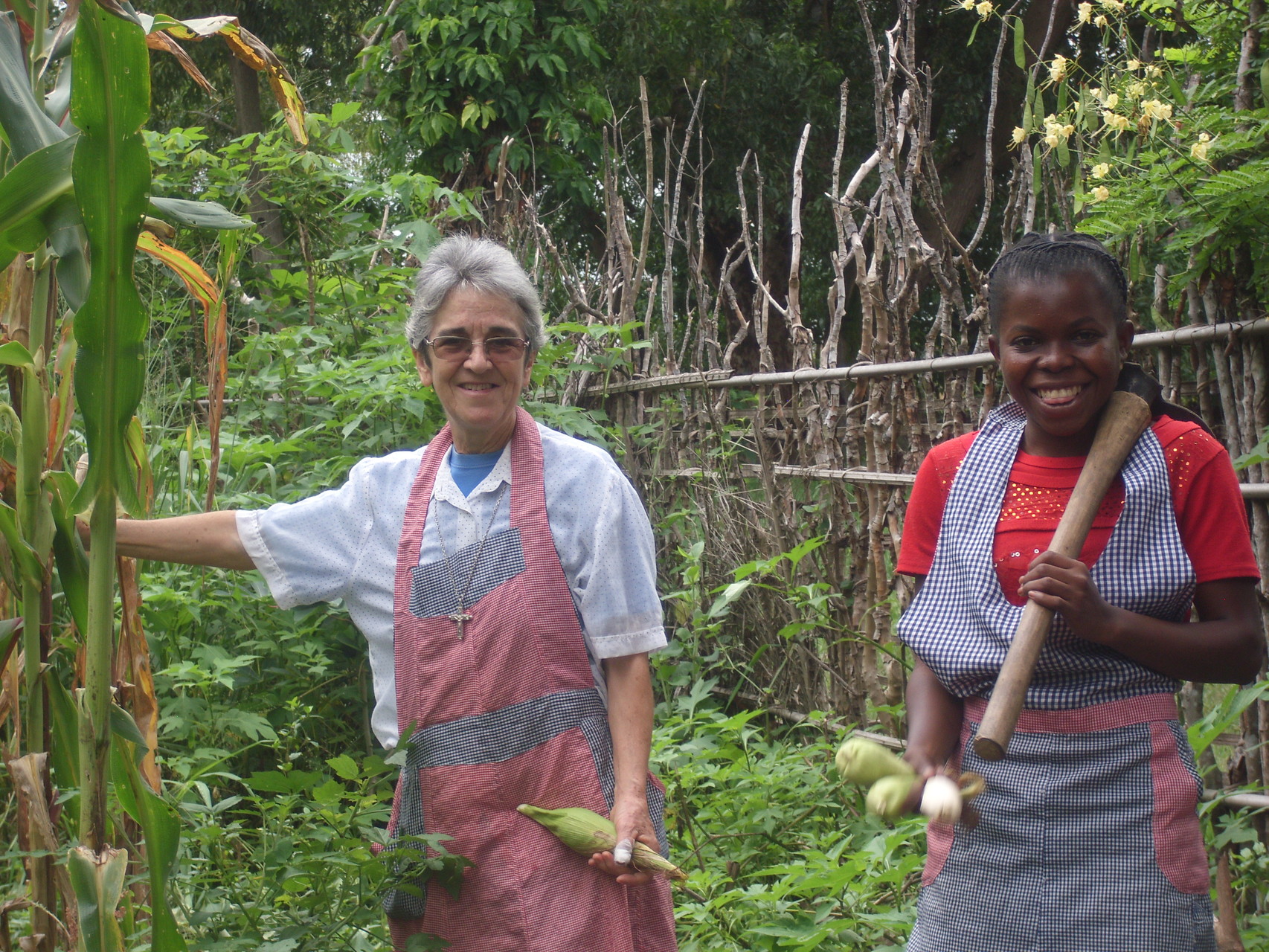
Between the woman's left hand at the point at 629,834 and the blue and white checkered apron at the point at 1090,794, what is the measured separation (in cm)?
49

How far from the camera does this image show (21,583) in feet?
5.51

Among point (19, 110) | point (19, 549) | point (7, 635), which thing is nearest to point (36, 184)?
point (19, 110)

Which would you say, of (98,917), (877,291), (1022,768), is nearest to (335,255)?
(877,291)

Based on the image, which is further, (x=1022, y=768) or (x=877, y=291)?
(x=877, y=291)

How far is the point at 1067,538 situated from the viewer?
4.91 feet

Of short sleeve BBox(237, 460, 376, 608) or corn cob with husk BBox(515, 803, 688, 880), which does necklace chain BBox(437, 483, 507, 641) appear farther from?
corn cob with husk BBox(515, 803, 688, 880)

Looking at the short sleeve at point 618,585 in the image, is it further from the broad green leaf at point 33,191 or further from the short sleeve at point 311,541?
the broad green leaf at point 33,191

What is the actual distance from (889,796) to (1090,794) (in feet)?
0.96

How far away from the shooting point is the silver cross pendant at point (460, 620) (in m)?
1.96

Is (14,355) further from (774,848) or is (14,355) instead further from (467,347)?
(774,848)

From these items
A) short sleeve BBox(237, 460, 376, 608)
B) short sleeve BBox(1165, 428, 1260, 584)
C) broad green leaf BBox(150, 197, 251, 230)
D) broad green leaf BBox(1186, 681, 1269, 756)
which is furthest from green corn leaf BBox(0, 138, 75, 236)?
broad green leaf BBox(1186, 681, 1269, 756)

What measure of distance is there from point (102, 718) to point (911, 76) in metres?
3.10

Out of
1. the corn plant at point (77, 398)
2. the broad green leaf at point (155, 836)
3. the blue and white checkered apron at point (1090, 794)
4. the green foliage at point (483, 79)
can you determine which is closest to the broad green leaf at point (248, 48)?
the corn plant at point (77, 398)

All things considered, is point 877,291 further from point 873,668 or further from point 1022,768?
point 1022,768
